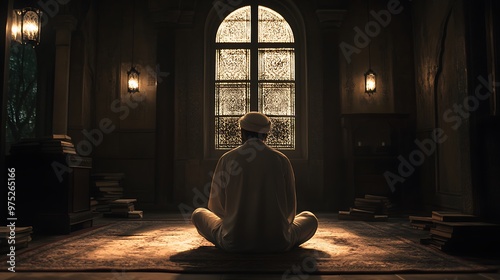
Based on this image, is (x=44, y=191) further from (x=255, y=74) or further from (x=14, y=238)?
(x=255, y=74)

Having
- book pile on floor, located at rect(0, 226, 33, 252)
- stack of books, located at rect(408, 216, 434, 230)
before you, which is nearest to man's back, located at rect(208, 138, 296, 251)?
book pile on floor, located at rect(0, 226, 33, 252)

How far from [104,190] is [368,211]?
168 inches

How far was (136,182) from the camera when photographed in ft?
27.0

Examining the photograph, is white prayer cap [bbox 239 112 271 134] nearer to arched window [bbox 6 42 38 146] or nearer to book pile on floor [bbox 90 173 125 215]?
book pile on floor [bbox 90 173 125 215]

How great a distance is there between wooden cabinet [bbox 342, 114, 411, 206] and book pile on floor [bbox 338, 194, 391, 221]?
83cm

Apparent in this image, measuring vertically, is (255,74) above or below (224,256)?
above

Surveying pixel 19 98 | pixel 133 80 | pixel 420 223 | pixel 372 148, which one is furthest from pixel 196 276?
pixel 19 98

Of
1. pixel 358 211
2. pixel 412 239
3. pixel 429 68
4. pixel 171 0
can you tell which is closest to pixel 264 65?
pixel 171 0

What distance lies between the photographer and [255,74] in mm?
8414

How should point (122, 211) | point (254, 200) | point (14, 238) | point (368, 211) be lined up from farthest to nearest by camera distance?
1. point (122, 211)
2. point (368, 211)
3. point (14, 238)
4. point (254, 200)

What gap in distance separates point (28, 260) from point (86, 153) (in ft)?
17.0

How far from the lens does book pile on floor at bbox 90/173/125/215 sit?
7336 mm

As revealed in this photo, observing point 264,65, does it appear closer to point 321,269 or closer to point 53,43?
point 53,43

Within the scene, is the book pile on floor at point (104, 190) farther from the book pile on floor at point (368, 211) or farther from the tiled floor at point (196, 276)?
the tiled floor at point (196, 276)
